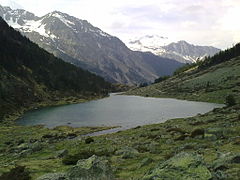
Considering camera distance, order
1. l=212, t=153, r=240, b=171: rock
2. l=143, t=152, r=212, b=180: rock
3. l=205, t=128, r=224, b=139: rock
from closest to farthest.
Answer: l=143, t=152, r=212, b=180: rock, l=212, t=153, r=240, b=171: rock, l=205, t=128, r=224, b=139: rock

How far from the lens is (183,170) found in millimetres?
17000

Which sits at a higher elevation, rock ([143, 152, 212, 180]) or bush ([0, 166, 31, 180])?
rock ([143, 152, 212, 180])

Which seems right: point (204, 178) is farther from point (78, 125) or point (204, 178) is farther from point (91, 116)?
point (91, 116)

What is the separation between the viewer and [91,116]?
397ft

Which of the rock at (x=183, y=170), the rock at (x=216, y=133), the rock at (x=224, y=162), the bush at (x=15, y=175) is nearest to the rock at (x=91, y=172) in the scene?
the rock at (x=183, y=170)

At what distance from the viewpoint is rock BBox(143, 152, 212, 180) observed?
16.5 metres

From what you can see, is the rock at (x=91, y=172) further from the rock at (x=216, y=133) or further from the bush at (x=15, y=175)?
the rock at (x=216, y=133)

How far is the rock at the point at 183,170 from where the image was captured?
16.5m

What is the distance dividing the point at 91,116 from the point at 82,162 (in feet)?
327

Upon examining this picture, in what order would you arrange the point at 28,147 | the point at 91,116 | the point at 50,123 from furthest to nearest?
the point at 91,116
the point at 50,123
the point at 28,147

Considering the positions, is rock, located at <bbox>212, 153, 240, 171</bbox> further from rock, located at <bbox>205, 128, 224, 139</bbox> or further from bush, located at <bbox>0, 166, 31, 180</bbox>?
rock, located at <bbox>205, 128, 224, 139</bbox>

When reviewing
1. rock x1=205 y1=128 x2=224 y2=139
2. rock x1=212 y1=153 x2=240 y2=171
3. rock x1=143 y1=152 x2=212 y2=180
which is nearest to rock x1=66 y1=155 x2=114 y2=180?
rock x1=143 y1=152 x2=212 y2=180

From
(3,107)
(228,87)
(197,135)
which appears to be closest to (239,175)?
(197,135)

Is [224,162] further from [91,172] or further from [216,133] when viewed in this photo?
[216,133]
